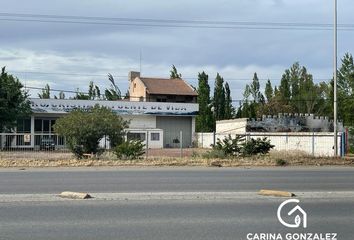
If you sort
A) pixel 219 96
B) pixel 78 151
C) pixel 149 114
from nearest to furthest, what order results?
1. pixel 78 151
2. pixel 149 114
3. pixel 219 96

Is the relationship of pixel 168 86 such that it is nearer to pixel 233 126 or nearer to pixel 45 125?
pixel 233 126

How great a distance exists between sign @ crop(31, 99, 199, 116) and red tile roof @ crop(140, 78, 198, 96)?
5768mm

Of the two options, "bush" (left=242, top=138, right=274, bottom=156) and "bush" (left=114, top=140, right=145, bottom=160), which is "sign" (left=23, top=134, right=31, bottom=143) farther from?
"bush" (left=242, top=138, right=274, bottom=156)

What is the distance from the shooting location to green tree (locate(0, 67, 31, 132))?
44.3 metres

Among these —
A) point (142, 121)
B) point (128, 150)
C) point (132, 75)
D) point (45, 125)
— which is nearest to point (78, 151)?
point (128, 150)

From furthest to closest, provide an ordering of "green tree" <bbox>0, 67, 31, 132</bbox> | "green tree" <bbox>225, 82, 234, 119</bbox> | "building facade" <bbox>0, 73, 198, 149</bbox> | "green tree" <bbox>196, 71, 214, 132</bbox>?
"green tree" <bbox>225, 82, 234, 119</bbox> < "green tree" <bbox>196, 71, 214, 132</bbox> < "building facade" <bbox>0, 73, 198, 149</bbox> < "green tree" <bbox>0, 67, 31, 132</bbox>

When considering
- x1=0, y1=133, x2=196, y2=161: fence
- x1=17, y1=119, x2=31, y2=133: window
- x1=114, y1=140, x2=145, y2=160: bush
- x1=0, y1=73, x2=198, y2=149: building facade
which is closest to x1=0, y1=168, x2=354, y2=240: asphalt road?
x1=114, y1=140, x2=145, y2=160: bush

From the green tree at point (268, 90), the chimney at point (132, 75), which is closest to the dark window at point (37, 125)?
the chimney at point (132, 75)

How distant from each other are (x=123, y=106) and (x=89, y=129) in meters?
28.2

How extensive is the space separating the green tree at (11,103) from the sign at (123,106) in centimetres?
398

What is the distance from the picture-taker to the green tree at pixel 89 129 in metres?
28.4

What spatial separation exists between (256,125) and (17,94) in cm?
2619

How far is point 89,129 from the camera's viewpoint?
2839 centimetres

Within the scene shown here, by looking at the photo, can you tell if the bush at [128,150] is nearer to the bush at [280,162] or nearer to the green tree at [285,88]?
the bush at [280,162]
